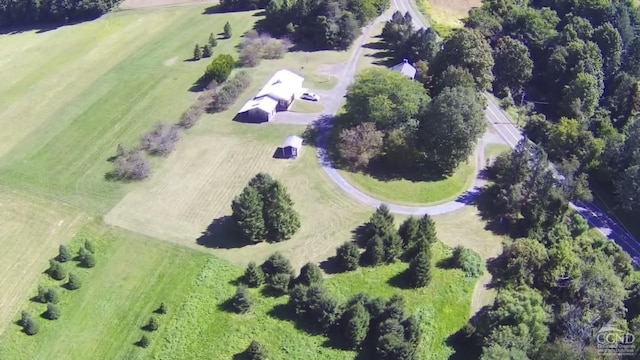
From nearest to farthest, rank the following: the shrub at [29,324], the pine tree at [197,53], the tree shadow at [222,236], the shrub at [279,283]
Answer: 1. the shrub at [29,324]
2. the shrub at [279,283]
3. the tree shadow at [222,236]
4. the pine tree at [197,53]

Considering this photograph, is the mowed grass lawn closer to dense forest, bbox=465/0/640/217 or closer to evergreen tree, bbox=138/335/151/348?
evergreen tree, bbox=138/335/151/348

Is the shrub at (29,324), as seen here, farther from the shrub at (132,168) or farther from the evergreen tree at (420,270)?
the evergreen tree at (420,270)

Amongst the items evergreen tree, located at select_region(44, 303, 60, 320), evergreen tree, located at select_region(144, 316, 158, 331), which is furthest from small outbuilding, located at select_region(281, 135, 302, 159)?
evergreen tree, located at select_region(44, 303, 60, 320)

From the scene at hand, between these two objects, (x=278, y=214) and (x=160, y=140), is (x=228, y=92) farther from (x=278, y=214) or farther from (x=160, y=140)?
(x=278, y=214)

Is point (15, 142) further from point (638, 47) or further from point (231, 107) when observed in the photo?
point (638, 47)

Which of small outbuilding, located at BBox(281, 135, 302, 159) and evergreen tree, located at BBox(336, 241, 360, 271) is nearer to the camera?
evergreen tree, located at BBox(336, 241, 360, 271)

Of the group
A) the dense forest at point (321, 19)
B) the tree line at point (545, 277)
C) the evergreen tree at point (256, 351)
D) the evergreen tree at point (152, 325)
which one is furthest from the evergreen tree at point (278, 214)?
the dense forest at point (321, 19)
